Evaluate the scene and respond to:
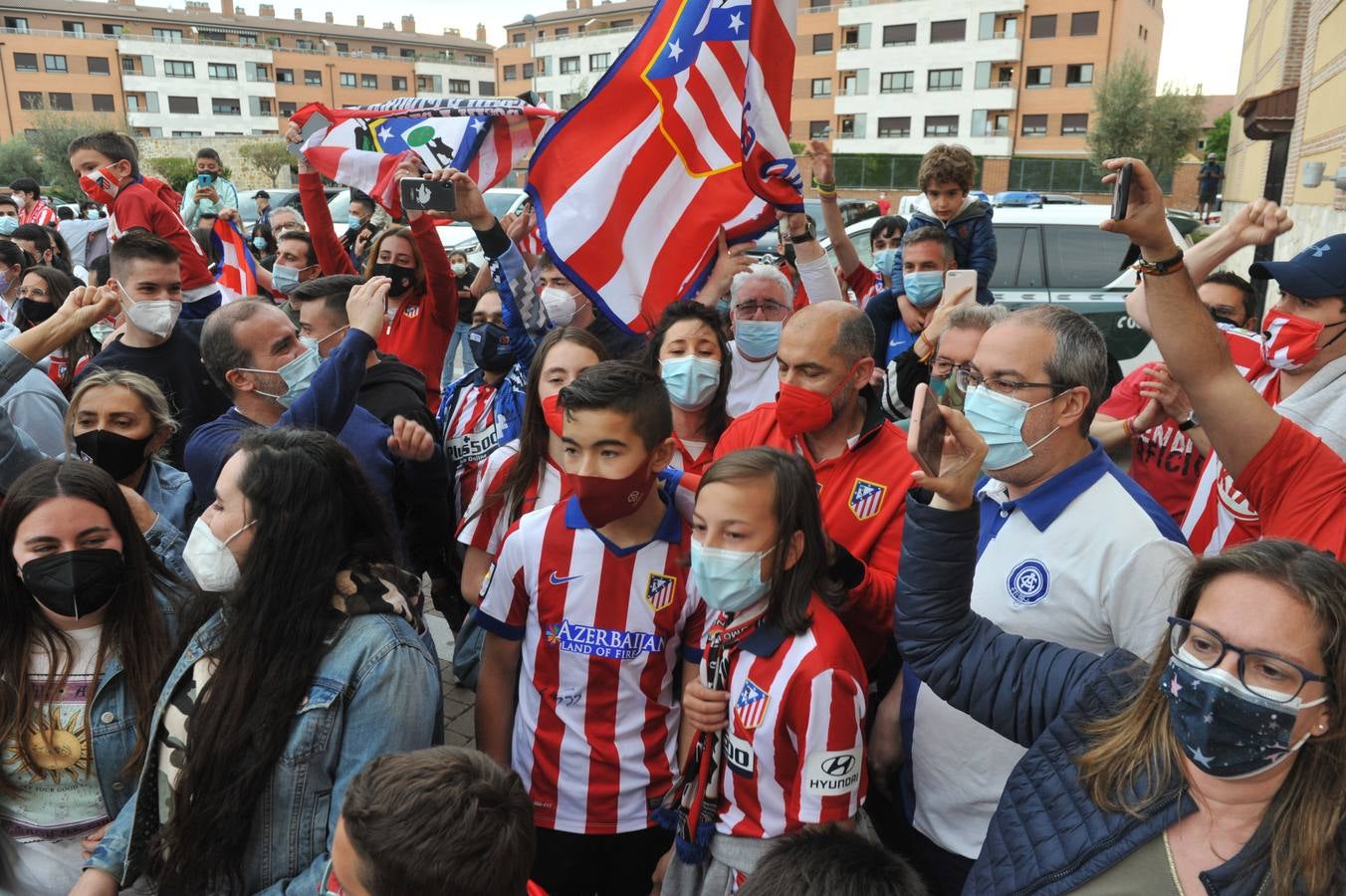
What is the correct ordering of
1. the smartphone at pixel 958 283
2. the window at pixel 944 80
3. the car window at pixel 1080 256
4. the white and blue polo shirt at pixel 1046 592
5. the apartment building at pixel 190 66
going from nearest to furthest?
1. the white and blue polo shirt at pixel 1046 592
2. the smartphone at pixel 958 283
3. the car window at pixel 1080 256
4. the window at pixel 944 80
5. the apartment building at pixel 190 66

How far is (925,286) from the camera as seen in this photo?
4.98 meters

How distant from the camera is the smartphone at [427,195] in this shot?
177 inches

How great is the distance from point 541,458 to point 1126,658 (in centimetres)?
212

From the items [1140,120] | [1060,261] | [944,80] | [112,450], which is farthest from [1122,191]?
[944,80]

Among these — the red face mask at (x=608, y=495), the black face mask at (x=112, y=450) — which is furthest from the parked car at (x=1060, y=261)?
the black face mask at (x=112, y=450)

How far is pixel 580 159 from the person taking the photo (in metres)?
4.68

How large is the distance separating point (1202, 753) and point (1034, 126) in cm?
5602

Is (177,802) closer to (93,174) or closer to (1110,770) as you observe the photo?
(1110,770)

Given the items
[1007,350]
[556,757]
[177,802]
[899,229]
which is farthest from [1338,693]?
[899,229]

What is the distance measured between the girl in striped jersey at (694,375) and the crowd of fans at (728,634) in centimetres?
42

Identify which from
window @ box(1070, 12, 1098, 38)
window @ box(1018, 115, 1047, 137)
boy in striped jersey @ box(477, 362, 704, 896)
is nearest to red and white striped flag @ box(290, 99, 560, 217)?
boy in striped jersey @ box(477, 362, 704, 896)

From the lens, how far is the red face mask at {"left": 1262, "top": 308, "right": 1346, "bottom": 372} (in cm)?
296

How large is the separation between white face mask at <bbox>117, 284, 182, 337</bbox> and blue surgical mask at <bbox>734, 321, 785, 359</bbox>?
2.62m

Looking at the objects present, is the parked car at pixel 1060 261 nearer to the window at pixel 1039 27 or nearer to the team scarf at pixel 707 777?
the team scarf at pixel 707 777
